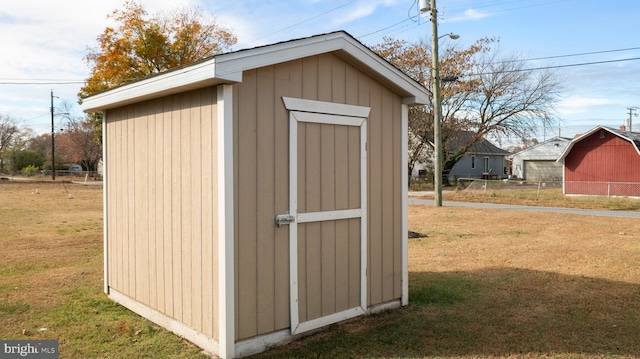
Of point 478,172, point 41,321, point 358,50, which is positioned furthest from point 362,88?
point 478,172

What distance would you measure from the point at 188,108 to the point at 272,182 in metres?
1.01

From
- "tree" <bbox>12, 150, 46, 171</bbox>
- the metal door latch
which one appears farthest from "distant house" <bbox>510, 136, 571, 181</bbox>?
"tree" <bbox>12, 150, 46, 171</bbox>

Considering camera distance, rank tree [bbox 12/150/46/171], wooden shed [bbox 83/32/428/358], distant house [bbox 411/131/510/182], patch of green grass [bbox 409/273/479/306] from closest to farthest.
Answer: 1. wooden shed [bbox 83/32/428/358]
2. patch of green grass [bbox 409/273/479/306]
3. distant house [bbox 411/131/510/182]
4. tree [bbox 12/150/46/171]

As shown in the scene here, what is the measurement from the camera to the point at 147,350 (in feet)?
13.3

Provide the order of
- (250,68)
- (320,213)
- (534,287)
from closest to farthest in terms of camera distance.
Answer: (250,68) → (320,213) → (534,287)

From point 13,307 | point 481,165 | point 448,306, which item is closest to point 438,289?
point 448,306

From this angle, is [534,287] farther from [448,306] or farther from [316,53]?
[316,53]

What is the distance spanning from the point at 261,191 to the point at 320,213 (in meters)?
0.72

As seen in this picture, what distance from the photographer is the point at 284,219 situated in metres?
4.23

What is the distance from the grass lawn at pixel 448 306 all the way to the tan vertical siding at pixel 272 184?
44 centimetres

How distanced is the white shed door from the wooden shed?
0.01 metres

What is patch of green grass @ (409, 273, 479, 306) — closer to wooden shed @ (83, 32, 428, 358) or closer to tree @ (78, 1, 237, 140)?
wooden shed @ (83, 32, 428, 358)

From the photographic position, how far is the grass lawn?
4.15 meters

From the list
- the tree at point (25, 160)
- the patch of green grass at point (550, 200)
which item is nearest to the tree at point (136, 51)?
the patch of green grass at point (550, 200)
